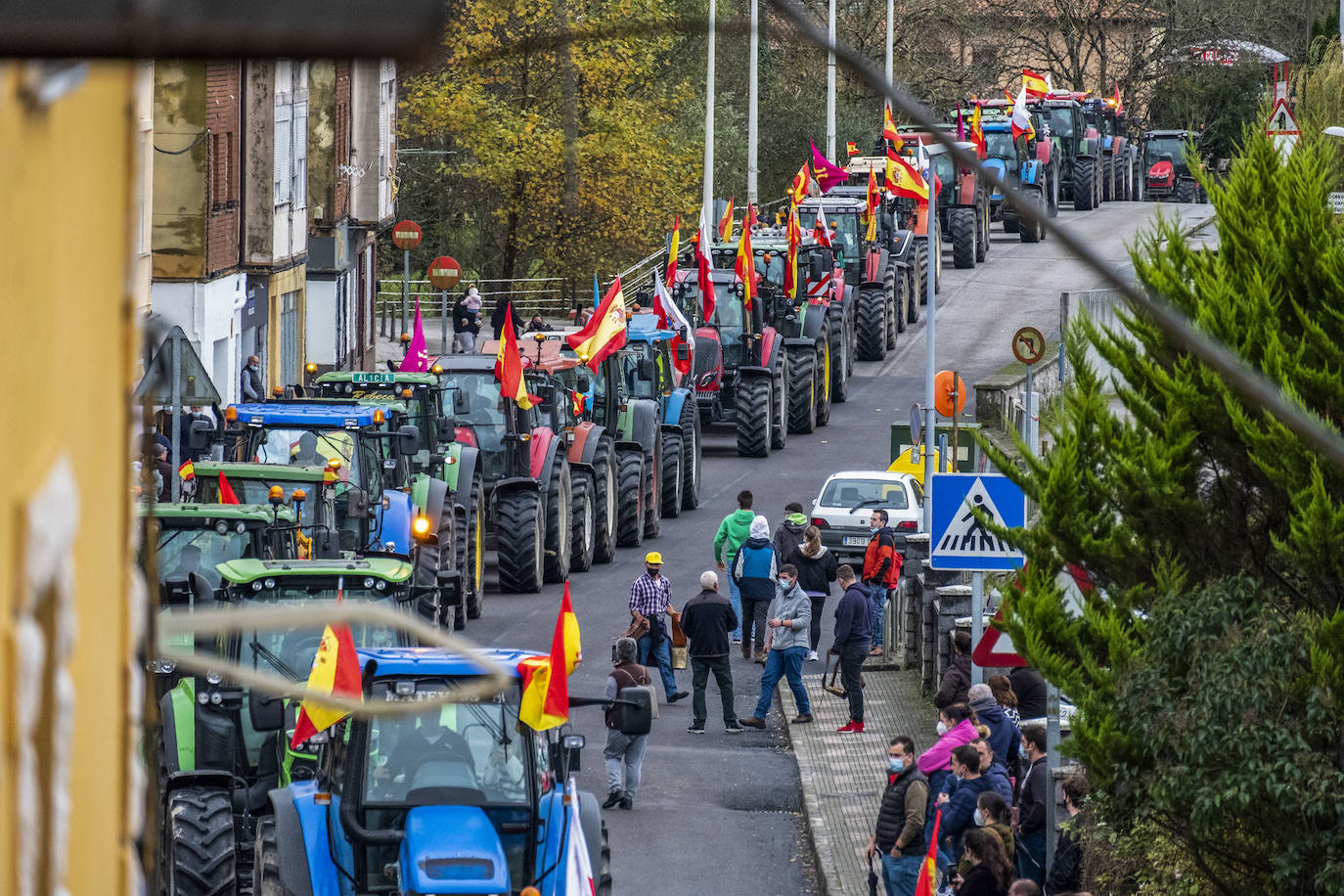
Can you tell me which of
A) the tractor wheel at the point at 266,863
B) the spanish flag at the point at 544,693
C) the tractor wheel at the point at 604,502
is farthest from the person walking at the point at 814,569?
the tractor wheel at the point at 266,863

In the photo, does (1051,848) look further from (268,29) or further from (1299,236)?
(268,29)

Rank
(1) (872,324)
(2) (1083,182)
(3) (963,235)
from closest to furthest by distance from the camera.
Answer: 1. (1) (872,324)
2. (3) (963,235)
3. (2) (1083,182)

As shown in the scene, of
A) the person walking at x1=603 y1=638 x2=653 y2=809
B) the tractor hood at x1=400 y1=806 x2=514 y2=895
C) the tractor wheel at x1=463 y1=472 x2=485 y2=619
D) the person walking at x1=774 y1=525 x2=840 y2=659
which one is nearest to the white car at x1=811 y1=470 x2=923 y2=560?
the person walking at x1=774 y1=525 x2=840 y2=659

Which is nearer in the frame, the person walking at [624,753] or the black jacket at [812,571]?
the person walking at [624,753]

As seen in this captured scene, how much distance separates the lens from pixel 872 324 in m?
39.8

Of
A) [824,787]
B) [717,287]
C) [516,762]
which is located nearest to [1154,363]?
[516,762]

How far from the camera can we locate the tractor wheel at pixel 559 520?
21.5m

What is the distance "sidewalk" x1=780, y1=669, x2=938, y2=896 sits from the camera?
513 inches

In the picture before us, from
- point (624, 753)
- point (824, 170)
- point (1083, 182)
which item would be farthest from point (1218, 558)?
point (1083, 182)

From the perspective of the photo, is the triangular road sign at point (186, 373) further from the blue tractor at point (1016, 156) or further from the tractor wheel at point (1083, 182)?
the tractor wheel at point (1083, 182)

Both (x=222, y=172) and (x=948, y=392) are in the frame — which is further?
(x=222, y=172)

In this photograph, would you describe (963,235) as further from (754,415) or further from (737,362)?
(754,415)

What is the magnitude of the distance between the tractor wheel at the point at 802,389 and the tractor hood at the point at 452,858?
77.9ft

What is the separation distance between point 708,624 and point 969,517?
15.2 feet
